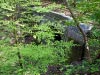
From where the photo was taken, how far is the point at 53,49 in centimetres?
388

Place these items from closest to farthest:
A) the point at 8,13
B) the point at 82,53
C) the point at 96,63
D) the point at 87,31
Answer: the point at 8,13 < the point at 96,63 < the point at 87,31 < the point at 82,53

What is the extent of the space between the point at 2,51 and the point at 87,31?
224cm

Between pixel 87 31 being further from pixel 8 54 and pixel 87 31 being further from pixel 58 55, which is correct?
pixel 8 54

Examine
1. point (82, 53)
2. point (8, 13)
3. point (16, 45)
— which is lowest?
point (82, 53)

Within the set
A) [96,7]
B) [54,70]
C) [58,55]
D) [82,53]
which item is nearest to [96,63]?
[58,55]

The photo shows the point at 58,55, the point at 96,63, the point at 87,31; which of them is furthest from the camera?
the point at 87,31

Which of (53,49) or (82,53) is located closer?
(53,49)

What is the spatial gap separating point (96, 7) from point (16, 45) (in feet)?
4.23

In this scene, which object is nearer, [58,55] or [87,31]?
[58,55]

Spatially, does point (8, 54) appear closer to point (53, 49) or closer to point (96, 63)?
point (53, 49)

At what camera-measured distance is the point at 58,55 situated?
409 centimetres

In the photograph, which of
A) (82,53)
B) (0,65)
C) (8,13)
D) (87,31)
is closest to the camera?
(8,13)

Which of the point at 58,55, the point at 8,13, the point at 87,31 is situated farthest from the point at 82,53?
the point at 8,13

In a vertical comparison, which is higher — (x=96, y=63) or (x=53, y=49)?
(x=53, y=49)
